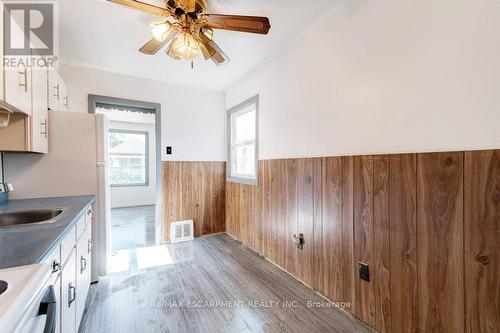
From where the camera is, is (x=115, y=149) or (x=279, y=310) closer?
(x=279, y=310)

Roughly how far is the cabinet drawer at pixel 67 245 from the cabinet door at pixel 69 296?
5cm

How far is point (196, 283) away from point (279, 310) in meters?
0.87

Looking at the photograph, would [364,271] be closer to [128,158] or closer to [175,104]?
[175,104]

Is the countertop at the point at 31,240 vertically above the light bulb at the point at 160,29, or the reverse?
the light bulb at the point at 160,29

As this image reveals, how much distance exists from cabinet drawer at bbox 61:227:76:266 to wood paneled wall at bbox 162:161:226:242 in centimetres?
196

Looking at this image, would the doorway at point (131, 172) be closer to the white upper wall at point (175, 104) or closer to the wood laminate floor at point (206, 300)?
the white upper wall at point (175, 104)

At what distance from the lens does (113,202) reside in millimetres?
5891

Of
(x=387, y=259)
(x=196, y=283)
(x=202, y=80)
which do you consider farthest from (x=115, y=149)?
(x=387, y=259)

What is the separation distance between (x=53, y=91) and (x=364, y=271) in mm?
3258

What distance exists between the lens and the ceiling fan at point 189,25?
4.89ft

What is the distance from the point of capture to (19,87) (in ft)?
4.78

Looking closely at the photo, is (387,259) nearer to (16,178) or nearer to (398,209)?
(398,209)

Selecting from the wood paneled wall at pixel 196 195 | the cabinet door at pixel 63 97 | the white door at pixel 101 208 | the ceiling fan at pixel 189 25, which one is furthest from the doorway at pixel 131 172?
the ceiling fan at pixel 189 25

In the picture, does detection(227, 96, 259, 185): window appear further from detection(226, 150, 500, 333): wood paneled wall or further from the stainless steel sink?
the stainless steel sink
